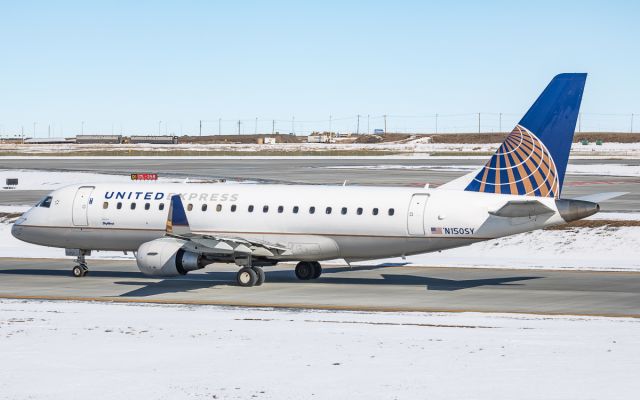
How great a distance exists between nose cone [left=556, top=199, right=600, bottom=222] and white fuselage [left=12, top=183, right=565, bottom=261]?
0.32 m

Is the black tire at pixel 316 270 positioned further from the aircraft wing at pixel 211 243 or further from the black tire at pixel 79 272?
the black tire at pixel 79 272

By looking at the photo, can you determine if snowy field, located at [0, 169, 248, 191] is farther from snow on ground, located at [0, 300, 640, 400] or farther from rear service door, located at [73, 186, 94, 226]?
snow on ground, located at [0, 300, 640, 400]

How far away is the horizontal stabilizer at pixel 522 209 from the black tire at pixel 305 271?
854 centimetres

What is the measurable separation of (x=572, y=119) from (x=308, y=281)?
11380 millimetres

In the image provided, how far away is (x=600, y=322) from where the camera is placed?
28.6 m

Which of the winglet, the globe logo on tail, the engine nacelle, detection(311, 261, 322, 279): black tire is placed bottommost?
detection(311, 261, 322, 279): black tire

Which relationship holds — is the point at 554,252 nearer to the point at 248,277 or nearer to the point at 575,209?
the point at 575,209

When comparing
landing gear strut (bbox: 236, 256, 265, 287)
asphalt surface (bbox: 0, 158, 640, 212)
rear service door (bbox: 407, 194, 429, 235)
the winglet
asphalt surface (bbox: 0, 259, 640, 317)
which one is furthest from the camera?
asphalt surface (bbox: 0, 158, 640, 212)

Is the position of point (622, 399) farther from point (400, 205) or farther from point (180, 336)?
point (400, 205)

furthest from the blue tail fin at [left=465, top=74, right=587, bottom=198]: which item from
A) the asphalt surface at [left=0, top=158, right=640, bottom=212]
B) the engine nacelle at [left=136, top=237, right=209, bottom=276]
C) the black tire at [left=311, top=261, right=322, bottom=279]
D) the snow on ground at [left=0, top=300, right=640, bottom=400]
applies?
the asphalt surface at [left=0, top=158, right=640, bottom=212]

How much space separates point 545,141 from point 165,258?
514 inches

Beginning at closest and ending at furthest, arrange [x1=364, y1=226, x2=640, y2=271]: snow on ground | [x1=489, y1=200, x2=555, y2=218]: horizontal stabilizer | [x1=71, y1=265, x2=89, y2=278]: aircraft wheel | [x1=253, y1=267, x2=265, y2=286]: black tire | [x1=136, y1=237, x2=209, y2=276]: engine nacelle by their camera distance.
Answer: [x1=489, y1=200, x2=555, y2=218]: horizontal stabilizer, [x1=136, y1=237, x2=209, y2=276]: engine nacelle, [x1=253, y1=267, x2=265, y2=286]: black tire, [x1=71, y1=265, x2=89, y2=278]: aircraft wheel, [x1=364, y1=226, x2=640, y2=271]: snow on ground

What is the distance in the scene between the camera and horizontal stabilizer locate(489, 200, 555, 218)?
112 ft

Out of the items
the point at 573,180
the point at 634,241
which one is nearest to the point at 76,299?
the point at 634,241
